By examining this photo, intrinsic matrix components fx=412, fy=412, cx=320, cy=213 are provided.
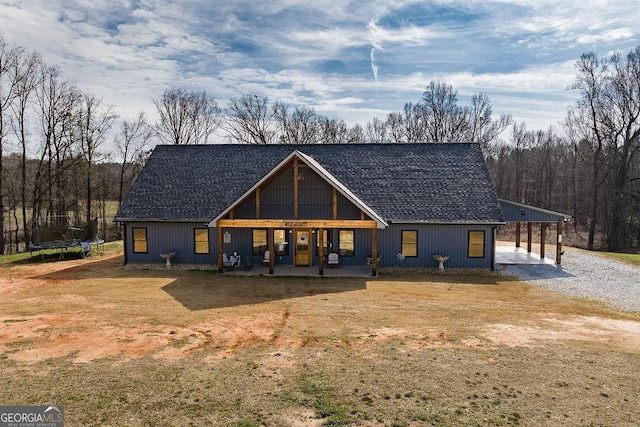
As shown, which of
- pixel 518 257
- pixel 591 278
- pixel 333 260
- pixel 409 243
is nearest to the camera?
pixel 591 278

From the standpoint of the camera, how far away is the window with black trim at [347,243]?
2023 centimetres

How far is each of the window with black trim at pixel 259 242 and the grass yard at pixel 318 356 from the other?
422 centimetres

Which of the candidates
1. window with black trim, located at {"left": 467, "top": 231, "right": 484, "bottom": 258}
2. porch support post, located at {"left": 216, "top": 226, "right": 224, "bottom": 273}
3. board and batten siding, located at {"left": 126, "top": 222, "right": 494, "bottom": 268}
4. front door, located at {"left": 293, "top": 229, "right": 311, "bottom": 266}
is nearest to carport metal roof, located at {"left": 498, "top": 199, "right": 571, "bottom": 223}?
window with black trim, located at {"left": 467, "top": 231, "right": 484, "bottom": 258}

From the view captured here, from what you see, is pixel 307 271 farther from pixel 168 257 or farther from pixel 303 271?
pixel 168 257

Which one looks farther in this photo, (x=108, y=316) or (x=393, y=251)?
(x=393, y=251)

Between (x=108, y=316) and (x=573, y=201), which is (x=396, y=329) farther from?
(x=573, y=201)

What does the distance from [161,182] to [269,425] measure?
746 inches

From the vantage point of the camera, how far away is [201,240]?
68.5ft

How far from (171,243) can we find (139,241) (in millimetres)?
1802

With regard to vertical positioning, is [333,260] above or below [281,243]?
below

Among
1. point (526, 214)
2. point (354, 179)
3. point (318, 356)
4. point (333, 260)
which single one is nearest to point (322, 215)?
point (333, 260)

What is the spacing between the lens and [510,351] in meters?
9.52

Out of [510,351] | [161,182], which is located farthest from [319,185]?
[510,351]

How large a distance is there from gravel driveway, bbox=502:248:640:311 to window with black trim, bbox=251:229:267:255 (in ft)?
38.7
